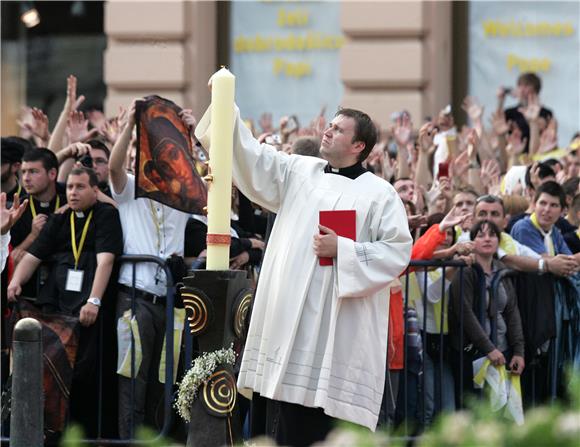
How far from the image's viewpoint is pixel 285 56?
16500 millimetres

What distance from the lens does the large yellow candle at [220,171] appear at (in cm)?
556

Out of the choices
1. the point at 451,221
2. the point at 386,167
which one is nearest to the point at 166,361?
the point at 451,221

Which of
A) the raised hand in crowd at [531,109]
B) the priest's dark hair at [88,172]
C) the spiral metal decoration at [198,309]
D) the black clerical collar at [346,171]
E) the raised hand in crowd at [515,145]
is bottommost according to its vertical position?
the spiral metal decoration at [198,309]

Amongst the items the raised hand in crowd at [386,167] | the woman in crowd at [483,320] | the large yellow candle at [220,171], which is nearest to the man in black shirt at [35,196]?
the woman in crowd at [483,320]

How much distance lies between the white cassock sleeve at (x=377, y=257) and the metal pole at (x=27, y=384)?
1310mm

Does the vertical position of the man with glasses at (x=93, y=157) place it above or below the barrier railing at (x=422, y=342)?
above

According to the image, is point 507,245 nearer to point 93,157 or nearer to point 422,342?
point 422,342

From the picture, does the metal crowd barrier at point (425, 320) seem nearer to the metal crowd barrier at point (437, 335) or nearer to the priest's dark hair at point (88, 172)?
the metal crowd barrier at point (437, 335)

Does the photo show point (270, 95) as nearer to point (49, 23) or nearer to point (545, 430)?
point (49, 23)

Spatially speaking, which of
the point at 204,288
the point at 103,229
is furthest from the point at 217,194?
the point at 103,229

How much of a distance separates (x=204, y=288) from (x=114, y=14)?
34.9 ft

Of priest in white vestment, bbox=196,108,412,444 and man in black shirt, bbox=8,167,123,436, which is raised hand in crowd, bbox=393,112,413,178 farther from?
priest in white vestment, bbox=196,108,412,444

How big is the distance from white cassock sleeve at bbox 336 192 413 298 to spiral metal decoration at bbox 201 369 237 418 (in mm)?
679

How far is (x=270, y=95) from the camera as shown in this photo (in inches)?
647
